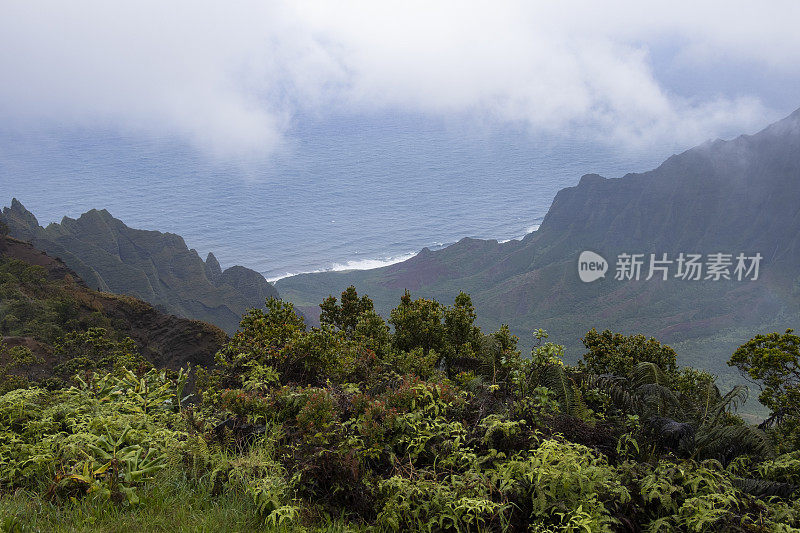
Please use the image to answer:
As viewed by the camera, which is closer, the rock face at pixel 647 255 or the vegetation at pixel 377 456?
the vegetation at pixel 377 456

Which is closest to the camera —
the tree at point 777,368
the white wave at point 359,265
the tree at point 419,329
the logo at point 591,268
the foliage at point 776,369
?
the foliage at point 776,369

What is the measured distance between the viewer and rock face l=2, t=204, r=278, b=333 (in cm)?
7344

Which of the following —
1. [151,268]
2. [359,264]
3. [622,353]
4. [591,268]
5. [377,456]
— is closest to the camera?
[377,456]

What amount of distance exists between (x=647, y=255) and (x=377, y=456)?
446 ft

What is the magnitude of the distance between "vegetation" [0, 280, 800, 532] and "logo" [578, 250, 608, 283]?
10119 cm

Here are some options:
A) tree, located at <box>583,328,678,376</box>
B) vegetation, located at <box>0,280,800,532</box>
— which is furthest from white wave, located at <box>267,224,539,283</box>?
vegetation, located at <box>0,280,800,532</box>

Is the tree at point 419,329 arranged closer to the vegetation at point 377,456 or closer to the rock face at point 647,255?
the vegetation at point 377,456

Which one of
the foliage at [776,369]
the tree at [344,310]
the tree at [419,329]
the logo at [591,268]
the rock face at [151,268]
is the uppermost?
the rock face at [151,268]

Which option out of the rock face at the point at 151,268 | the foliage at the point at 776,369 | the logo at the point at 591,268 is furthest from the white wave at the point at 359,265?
the foliage at the point at 776,369

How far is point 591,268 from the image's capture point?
10575cm

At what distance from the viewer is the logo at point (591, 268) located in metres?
105

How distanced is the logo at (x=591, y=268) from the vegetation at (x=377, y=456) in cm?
10119

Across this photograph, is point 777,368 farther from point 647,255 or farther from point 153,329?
point 647,255

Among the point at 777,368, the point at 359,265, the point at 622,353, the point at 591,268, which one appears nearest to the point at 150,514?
the point at 777,368
